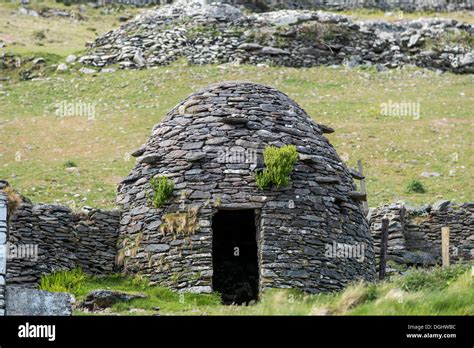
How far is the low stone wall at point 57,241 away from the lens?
65.1 feet

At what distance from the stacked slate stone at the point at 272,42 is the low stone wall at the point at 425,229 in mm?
22663

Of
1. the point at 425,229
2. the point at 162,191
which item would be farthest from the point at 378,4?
the point at 162,191

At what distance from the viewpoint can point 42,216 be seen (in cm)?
2045

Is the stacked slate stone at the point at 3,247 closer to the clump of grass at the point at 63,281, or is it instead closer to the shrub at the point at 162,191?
the clump of grass at the point at 63,281

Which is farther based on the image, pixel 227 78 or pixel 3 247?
pixel 227 78

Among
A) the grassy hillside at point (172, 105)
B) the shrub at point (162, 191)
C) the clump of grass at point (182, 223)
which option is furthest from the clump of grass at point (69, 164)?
the clump of grass at point (182, 223)

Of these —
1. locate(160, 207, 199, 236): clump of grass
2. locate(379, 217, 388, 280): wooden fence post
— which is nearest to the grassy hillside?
locate(379, 217, 388, 280): wooden fence post

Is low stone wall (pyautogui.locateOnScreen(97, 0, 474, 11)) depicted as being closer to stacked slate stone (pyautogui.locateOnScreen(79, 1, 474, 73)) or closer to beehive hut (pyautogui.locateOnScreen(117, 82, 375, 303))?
stacked slate stone (pyautogui.locateOnScreen(79, 1, 474, 73))

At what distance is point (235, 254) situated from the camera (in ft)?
74.5

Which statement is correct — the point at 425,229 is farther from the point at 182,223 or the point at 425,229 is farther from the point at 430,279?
the point at 430,279

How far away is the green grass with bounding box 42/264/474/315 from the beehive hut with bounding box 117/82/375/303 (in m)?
0.43

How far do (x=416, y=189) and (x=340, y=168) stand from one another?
10882 millimetres

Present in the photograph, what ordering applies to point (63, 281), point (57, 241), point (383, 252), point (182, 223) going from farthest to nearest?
point (383, 252) → point (57, 241) → point (182, 223) → point (63, 281)

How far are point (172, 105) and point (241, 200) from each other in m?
20.5
